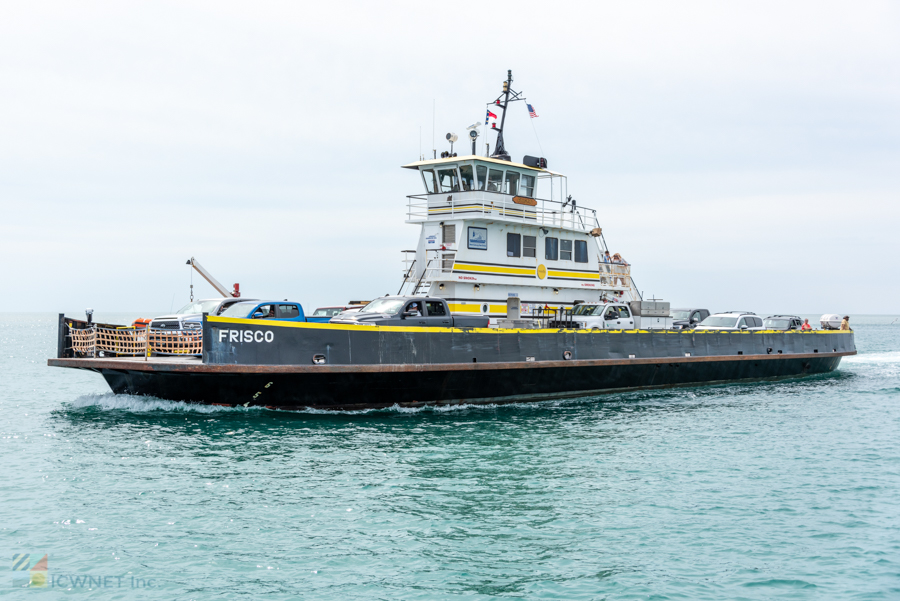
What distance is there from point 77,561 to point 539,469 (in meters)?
6.70

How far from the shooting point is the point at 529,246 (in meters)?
22.8

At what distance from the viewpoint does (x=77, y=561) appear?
753cm

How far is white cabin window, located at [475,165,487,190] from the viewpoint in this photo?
21844 millimetres

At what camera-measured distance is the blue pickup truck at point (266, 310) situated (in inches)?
659

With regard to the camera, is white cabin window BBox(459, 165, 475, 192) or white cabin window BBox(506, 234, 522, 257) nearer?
white cabin window BBox(459, 165, 475, 192)

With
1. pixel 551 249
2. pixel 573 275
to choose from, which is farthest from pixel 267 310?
pixel 573 275

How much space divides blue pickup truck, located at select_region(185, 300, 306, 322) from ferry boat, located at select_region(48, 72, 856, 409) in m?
1.02

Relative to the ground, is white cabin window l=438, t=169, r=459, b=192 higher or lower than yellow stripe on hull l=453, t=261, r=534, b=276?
higher

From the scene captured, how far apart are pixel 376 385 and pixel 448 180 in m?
8.81

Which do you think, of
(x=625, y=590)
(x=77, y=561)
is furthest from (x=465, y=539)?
(x=77, y=561)

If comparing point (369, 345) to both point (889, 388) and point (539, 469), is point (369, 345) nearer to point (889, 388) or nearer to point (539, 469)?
point (539, 469)
